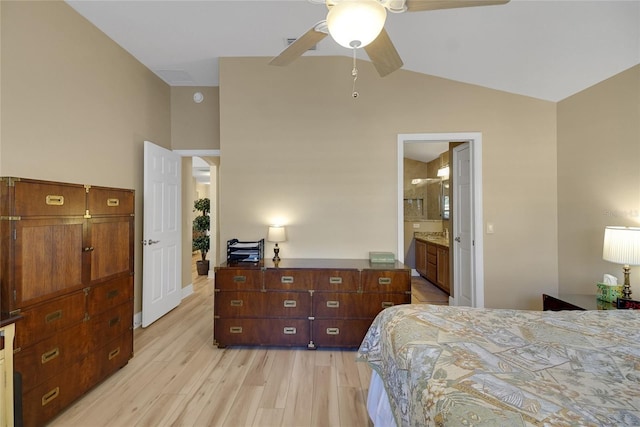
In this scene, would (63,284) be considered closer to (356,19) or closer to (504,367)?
(356,19)

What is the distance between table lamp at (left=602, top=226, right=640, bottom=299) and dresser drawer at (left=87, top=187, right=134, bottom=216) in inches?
153

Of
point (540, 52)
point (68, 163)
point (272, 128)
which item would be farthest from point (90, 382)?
point (540, 52)

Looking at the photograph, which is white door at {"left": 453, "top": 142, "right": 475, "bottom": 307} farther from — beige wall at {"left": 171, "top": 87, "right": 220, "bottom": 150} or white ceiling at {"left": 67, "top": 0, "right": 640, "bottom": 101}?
beige wall at {"left": 171, "top": 87, "right": 220, "bottom": 150}

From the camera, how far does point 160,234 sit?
345 cm

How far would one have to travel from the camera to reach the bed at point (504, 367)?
2.70 ft

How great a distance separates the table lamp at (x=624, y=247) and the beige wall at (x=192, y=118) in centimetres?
423

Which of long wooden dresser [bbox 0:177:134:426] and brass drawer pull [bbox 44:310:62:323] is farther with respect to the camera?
brass drawer pull [bbox 44:310:62:323]

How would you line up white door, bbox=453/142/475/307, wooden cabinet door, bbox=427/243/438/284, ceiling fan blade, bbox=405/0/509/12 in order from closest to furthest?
ceiling fan blade, bbox=405/0/509/12 < white door, bbox=453/142/475/307 < wooden cabinet door, bbox=427/243/438/284

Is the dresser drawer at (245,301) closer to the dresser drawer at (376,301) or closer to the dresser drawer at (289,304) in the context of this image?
the dresser drawer at (289,304)

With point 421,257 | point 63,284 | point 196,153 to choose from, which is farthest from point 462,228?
point 63,284

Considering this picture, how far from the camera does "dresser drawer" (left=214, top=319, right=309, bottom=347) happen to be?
2.67 m

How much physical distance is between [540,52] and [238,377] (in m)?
3.81

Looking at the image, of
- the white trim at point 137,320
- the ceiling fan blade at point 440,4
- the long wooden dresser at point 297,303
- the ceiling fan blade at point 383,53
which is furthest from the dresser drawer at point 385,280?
the white trim at point 137,320

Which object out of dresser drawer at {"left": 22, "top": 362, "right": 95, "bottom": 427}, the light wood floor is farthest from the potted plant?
dresser drawer at {"left": 22, "top": 362, "right": 95, "bottom": 427}
